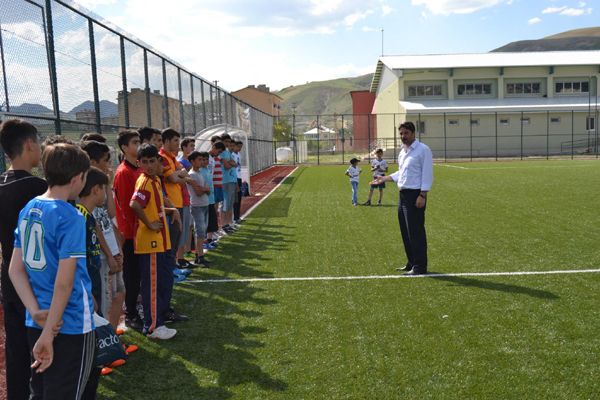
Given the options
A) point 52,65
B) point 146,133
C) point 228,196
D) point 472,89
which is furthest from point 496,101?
point 52,65

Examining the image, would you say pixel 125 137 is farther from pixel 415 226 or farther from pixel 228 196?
pixel 228 196

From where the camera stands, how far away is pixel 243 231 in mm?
11484

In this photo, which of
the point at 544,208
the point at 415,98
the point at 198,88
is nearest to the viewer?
the point at 544,208

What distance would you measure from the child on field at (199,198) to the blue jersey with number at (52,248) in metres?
5.59

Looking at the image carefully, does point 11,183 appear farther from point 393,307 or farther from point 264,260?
point 264,260

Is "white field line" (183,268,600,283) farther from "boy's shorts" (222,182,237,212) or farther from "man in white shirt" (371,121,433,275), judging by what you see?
"boy's shorts" (222,182,237,212)

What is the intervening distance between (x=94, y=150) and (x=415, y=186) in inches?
166

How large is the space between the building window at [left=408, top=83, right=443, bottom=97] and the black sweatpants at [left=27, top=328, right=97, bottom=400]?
49.8m

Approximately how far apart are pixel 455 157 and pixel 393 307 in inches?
1643

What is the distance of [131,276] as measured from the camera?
552 centimetres

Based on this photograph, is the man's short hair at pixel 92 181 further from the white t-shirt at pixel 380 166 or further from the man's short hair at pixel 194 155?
the white t-shirt at pixel 380 166

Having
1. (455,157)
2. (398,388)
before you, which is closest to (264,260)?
(398,388)

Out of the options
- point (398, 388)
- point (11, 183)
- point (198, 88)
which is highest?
point (198, 88)

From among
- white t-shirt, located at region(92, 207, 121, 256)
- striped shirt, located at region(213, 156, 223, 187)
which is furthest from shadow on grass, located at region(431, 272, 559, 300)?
striped shirt, located at region(213, 156, 223, 187)
